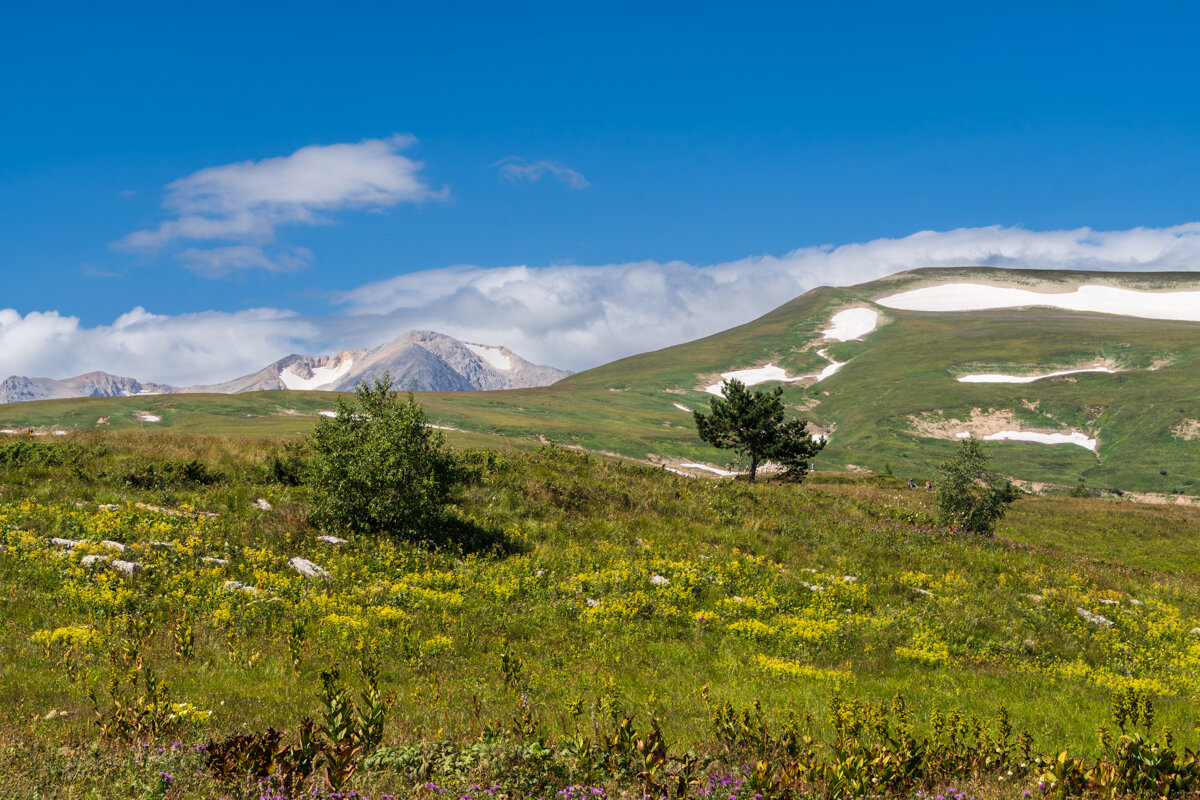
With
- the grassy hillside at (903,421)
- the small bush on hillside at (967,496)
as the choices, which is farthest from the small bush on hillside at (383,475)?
the grassy hillside at (903,421)

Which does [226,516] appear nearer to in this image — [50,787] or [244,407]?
[50,787]

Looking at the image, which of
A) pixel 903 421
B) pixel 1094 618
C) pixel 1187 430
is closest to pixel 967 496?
pixel 1094 618

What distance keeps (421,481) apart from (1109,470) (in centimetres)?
15788

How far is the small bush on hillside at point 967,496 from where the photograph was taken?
3438 cm

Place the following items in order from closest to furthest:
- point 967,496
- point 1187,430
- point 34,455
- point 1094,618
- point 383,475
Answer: point 1094,618 < point 383,475 < point 34,455 < point 967,496 < point 1187,430

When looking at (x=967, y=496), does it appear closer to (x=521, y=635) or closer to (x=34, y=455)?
(x=521, y=635)

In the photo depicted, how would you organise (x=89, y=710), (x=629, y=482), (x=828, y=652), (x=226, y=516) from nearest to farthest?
(x=89, y=710)
(x=828, y=652)
(x=226, y=516)
(x=629, y=482)

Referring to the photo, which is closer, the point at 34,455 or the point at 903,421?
the point at 34,455

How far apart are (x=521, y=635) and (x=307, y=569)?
17.4ft

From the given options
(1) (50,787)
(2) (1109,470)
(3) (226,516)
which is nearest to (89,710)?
(1) (50,787)

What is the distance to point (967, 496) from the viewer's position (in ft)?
116

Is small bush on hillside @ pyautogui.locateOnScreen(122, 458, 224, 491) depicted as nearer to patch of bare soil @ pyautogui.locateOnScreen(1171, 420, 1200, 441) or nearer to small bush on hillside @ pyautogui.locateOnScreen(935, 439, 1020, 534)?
small bush on hillside @ pyautogui.locateOnScreen(935, 439, 1020, 534)

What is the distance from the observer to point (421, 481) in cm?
1934

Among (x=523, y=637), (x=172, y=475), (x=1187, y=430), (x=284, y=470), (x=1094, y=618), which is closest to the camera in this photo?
(x=523, y=637)
